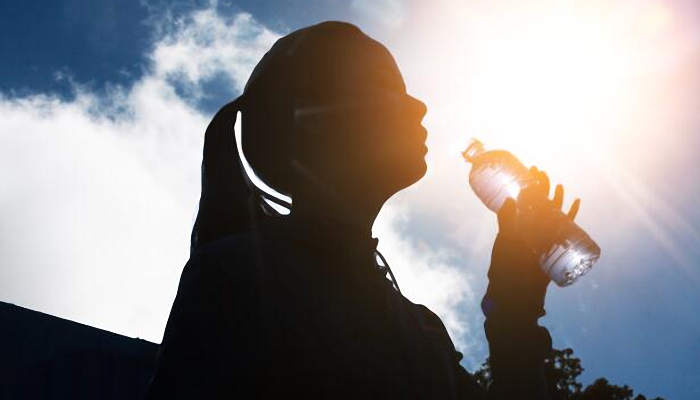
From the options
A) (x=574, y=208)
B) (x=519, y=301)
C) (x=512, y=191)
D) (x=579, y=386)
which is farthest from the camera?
(x=579, y=386)

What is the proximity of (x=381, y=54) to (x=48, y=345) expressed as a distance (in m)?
4.20

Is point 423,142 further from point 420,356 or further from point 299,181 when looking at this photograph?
point 420,356

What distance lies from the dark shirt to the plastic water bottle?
3.53 m

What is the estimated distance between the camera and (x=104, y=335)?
541 centimetres

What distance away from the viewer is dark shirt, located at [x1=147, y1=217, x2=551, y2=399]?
1567 mm

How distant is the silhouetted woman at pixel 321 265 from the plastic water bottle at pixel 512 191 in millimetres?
2735

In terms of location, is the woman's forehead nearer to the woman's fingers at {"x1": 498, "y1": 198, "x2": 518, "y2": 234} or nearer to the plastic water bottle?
the woman's fingers at {"x1": 498, "y1": 198, "x2": 518, "y2": 234}

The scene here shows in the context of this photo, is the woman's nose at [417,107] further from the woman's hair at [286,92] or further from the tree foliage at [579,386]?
the tree foliage at [579,386]

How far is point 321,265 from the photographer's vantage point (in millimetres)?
2078

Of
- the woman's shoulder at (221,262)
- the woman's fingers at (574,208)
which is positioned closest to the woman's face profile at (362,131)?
the woman's shoulder at (221,262)

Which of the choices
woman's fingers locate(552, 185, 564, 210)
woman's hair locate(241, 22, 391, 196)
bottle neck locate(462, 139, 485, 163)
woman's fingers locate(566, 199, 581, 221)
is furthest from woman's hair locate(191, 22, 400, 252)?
bottle neck locate(462, 139, 485, 163)

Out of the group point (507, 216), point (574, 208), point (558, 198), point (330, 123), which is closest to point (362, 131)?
point (330, 123)

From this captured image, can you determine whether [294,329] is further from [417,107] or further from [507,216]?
[507,216]

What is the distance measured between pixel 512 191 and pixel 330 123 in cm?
446
